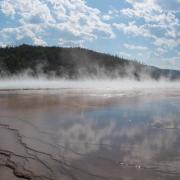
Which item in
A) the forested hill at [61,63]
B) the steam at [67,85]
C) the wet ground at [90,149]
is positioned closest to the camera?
the wet ground at [90,149]

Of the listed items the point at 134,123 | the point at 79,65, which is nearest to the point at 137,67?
the point at 79,65

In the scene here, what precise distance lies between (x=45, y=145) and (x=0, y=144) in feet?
3.25

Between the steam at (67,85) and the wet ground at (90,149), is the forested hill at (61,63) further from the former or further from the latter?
the wet ground at (90,149)

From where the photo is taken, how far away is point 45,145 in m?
6.61

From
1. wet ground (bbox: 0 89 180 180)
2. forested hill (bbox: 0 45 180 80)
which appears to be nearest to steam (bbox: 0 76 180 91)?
forested hill (bbox: 0 45 180 80)

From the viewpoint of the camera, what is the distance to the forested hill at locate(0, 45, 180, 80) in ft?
224

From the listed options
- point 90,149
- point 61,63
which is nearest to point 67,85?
point 61,63

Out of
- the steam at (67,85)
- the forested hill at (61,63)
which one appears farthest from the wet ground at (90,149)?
the forested hill at (61,63)

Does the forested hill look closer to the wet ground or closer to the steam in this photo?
the steam

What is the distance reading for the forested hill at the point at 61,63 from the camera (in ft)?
224

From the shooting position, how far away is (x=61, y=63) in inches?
3159

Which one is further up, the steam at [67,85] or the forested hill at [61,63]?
the forested hill at [61,63]

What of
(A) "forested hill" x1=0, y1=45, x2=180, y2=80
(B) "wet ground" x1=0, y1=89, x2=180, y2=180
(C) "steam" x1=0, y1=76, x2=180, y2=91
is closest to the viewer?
(B) "wet ground" x1=0, y1=89, x2=180, y2=180

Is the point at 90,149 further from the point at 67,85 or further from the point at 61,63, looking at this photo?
the point at 61,63
